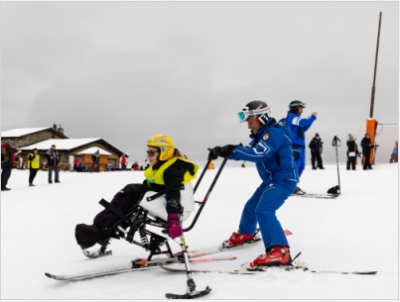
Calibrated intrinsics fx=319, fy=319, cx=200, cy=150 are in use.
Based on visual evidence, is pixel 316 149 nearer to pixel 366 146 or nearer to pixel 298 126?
pixel 366 146

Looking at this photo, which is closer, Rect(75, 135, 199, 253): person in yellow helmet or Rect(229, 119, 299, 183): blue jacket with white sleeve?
Rect(75, 135, 199, 253): person in yellow helmet

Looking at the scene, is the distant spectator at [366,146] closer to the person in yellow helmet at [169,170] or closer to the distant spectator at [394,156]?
the distant spectator at [394,156]

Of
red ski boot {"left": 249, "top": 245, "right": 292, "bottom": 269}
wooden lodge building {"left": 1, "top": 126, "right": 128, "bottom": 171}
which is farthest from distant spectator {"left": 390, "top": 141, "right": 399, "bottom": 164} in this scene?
wooden lodge building {"left": 1, "top": 126, "right": 128, "bottom": 171}

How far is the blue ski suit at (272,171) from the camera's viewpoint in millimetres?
3686

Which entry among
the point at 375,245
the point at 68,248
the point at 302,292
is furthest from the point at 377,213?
the point at 68,248

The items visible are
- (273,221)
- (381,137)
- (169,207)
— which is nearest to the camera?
(169,207)

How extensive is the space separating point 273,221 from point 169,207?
129cm

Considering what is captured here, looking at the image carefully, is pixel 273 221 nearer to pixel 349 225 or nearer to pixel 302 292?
pixel 302 292

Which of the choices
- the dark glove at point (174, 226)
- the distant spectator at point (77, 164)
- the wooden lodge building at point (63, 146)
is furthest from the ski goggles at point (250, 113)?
the wooden lodge building at point (63, 146)

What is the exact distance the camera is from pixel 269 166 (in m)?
4.02

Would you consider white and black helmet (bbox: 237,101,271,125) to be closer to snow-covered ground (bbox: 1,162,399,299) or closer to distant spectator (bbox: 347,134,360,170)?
snow-covered ground (bbox: 1,162,399,299)

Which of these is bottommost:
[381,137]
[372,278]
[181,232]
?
[372,278]

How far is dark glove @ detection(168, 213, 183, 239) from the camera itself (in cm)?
317

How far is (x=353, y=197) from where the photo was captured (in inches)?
334
